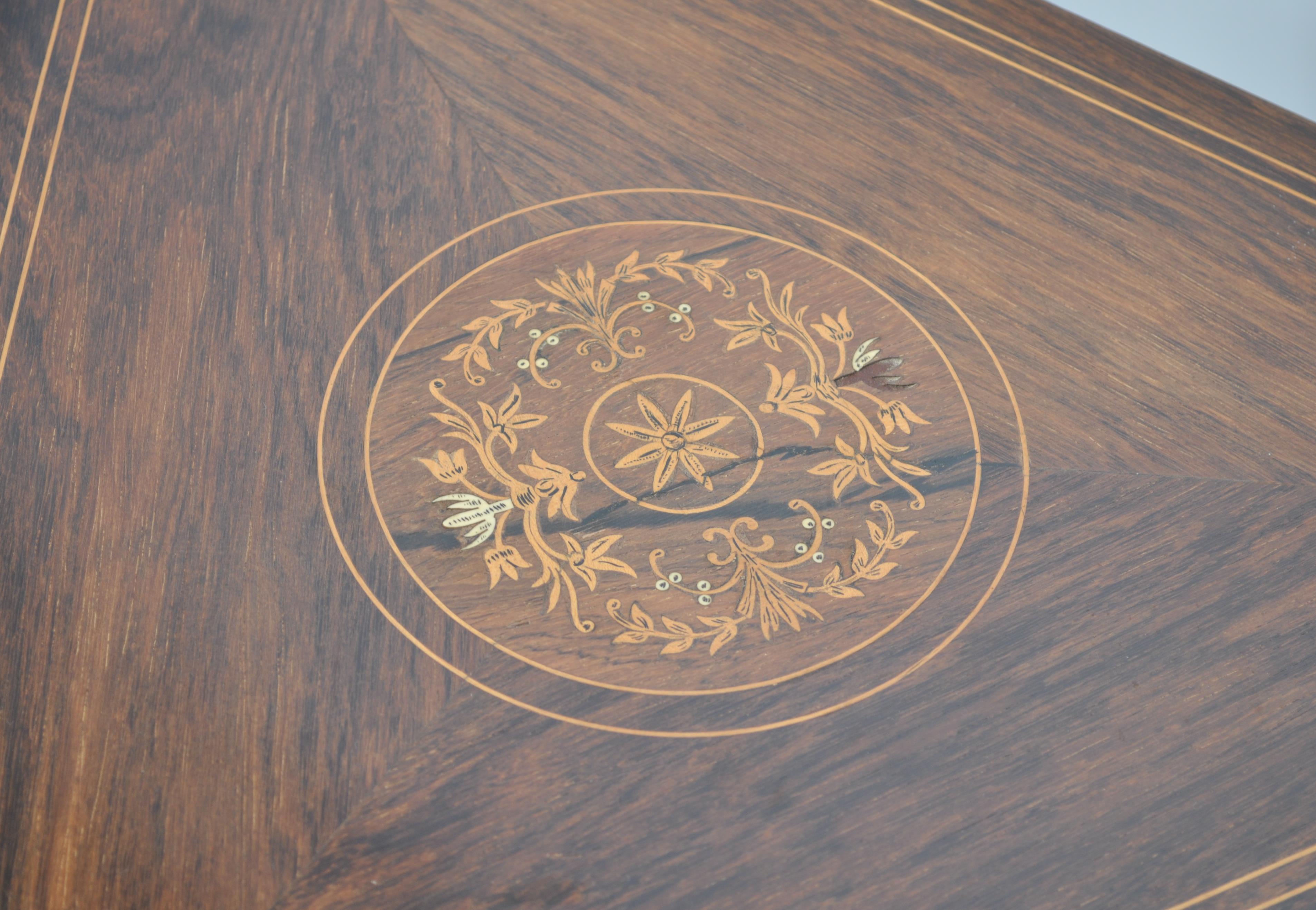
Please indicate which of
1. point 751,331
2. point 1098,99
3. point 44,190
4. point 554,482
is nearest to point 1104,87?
point 1098,99

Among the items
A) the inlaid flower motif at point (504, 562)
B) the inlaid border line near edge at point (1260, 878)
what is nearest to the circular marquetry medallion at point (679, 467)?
the inlaid flower motif at point (504, 562)

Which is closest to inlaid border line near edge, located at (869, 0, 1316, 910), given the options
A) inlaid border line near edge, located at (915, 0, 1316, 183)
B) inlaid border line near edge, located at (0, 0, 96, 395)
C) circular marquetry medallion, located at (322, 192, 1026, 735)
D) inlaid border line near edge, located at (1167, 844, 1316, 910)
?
inlaid border line near edge, located at (915, 0, 1316, 183)

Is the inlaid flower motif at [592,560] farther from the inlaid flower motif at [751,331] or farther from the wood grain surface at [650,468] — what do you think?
the inlaid flower motif at [751,331]

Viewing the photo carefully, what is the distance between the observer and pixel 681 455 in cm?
105

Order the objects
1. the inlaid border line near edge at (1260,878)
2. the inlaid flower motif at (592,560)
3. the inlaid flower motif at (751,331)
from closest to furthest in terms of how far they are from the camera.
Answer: the inlaid border line near edge at (1260,878)
the inlaid flower motif at (592,560)
the inlaid flower motif at (751,331)

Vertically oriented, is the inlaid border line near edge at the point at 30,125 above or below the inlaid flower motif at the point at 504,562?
above

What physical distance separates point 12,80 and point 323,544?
0.64 m

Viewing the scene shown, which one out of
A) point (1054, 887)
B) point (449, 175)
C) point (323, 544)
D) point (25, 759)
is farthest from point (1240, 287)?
point (25, 759)

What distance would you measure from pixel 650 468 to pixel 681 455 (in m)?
0.03

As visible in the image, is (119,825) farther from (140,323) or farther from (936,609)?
(936,609)

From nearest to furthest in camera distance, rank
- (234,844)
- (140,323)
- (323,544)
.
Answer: (234,844) → (323,544) → (140,323)

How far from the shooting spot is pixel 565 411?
3.50 ft

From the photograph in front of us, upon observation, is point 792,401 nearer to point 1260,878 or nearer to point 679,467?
point 679,467

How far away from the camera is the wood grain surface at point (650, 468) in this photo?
894 millimetres
